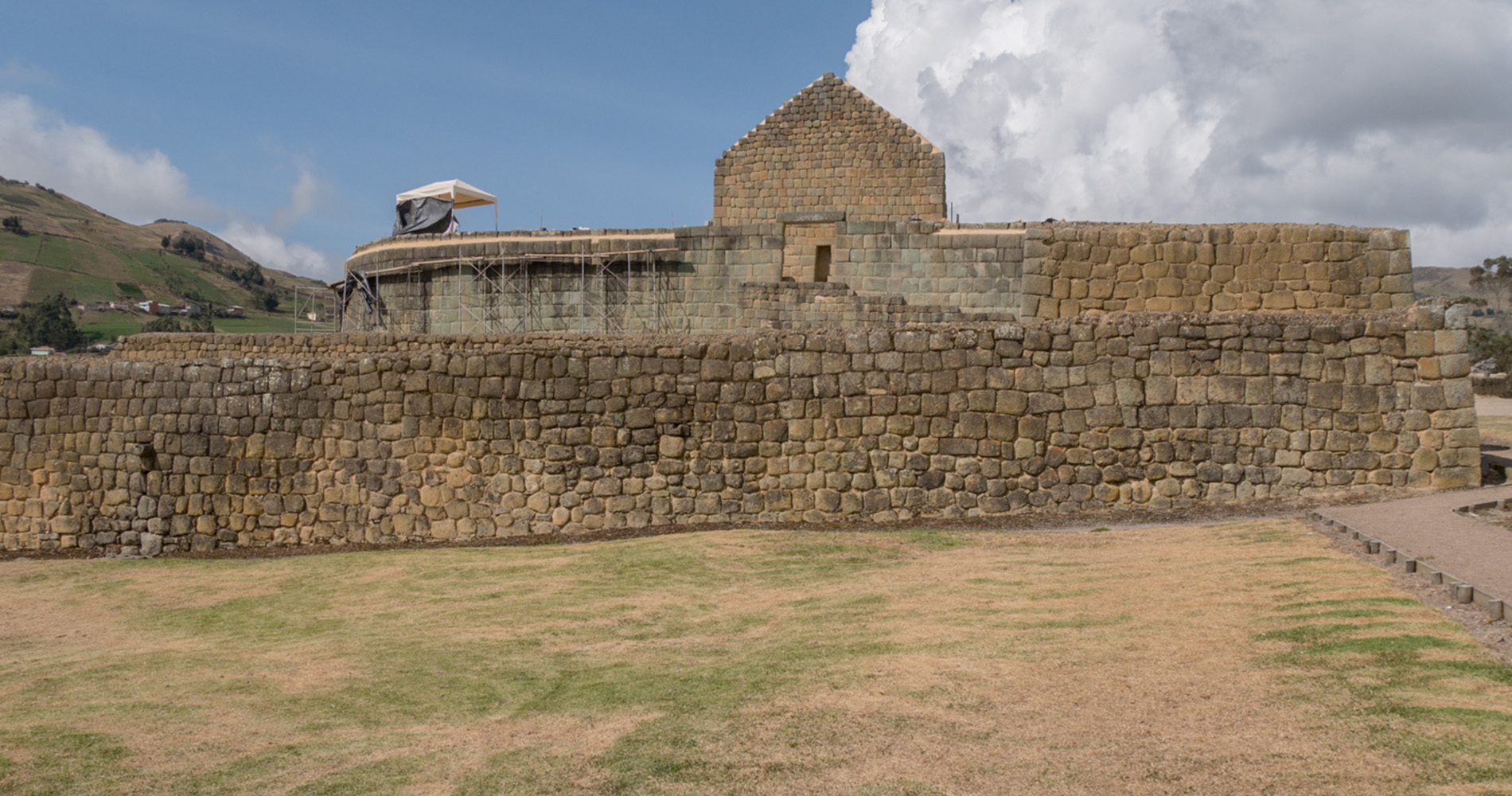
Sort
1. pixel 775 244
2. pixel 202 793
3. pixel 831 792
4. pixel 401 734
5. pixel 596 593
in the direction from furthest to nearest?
pixel 775 244 → pixel 596 593 → pixel 401 734 → pixel 202 793 → pixel 831 792

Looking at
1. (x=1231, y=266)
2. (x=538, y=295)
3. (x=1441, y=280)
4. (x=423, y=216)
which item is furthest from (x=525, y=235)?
(x=1441, y=280)

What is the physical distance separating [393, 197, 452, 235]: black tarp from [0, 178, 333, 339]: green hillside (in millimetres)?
61405

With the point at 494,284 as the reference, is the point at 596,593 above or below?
below

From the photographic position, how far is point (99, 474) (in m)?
12.8

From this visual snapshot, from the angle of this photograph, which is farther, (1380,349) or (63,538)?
(63,538)

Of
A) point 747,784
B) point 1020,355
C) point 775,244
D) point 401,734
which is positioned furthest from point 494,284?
point 747,784

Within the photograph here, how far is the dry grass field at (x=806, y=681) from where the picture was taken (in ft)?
14.9

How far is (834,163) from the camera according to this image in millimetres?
23047

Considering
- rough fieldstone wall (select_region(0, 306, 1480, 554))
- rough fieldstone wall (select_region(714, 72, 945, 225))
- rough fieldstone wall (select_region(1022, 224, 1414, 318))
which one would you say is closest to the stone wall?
rough fieldstone wall (select_region(1022, 224, 1414, 318))

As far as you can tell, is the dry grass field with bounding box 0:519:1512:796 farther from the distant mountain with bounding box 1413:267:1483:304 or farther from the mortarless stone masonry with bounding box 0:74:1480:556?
the distant mountain with bounding box 1413:267:1483:304

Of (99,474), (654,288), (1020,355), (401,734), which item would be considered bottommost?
(401,734)

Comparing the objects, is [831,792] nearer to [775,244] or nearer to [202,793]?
[202,793]

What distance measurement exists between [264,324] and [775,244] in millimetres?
85173

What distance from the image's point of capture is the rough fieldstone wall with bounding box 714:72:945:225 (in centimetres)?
2275
